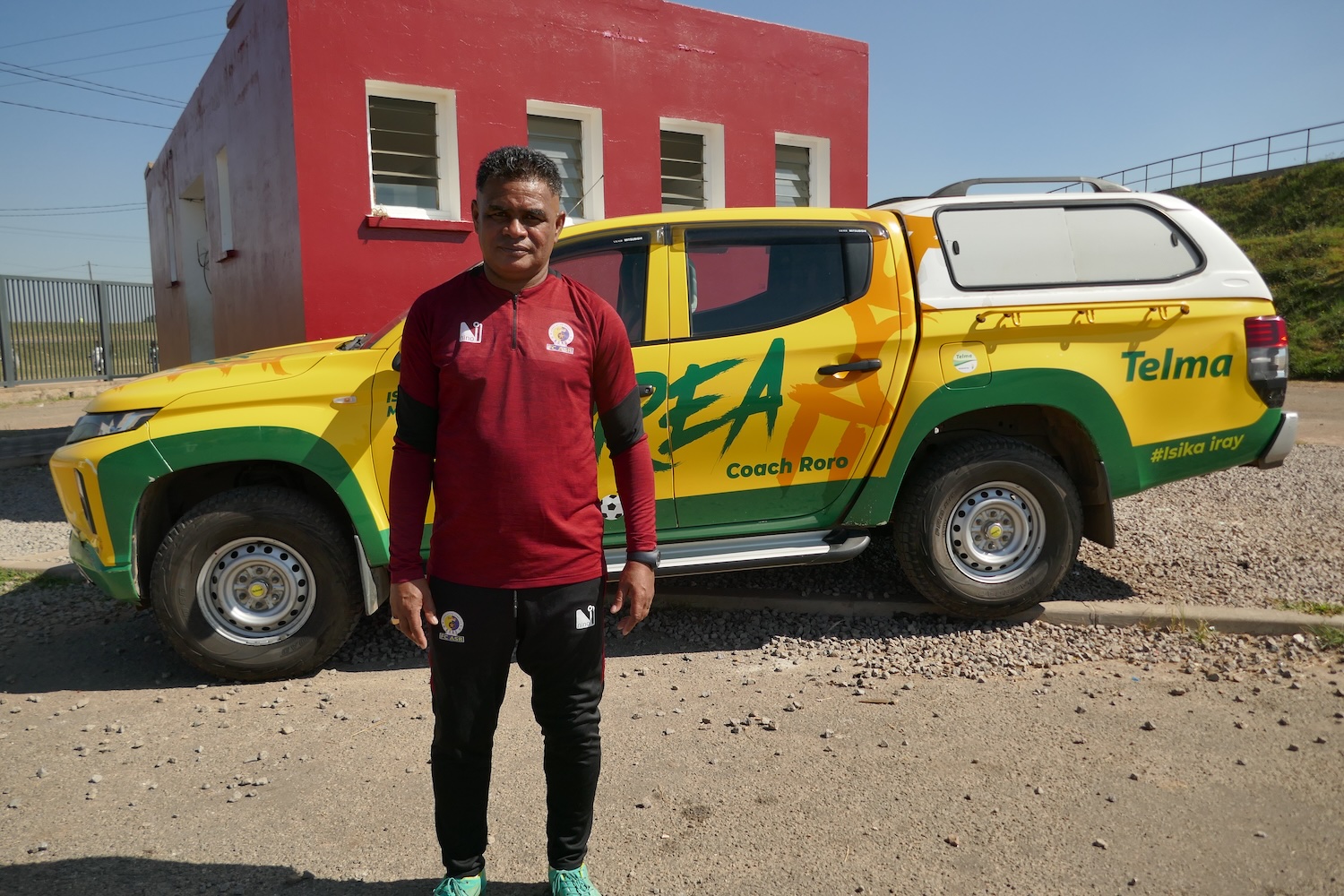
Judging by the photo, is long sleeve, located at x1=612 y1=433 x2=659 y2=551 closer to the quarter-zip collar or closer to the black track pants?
the black track pants

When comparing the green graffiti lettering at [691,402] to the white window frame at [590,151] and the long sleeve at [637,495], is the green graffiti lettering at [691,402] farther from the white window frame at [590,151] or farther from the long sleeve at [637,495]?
the white window frame at [590,151]

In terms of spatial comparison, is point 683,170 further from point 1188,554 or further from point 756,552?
point 756,552

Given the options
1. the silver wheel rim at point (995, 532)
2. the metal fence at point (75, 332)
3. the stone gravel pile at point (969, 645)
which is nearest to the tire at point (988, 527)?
A: the silver wheel rim at point (995, 532)

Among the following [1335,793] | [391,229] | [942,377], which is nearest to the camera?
[1335,793]

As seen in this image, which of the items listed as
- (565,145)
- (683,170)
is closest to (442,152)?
Result: (565,145)

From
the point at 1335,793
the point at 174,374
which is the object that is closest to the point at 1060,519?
the point at 1335,793

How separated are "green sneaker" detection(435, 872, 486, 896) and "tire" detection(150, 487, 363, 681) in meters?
2.03

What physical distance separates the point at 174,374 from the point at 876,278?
10.9 ft

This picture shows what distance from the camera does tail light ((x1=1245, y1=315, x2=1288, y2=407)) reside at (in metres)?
4.67

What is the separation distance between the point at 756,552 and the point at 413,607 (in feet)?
7.81

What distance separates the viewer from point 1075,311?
4.55 m

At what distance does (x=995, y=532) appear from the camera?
15.2 feet

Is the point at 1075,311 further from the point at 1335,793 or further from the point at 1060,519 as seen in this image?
the point at 1335,793

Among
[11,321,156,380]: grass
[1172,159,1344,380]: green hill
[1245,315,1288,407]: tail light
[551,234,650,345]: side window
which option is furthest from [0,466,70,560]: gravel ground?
[1172,159,1344,380]: green hill
